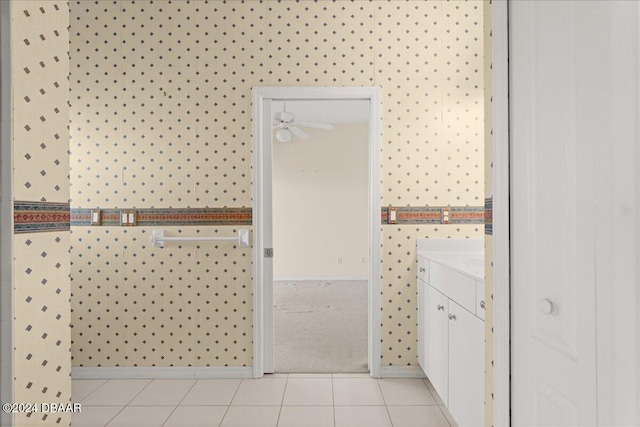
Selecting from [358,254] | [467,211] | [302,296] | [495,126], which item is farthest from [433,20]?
[358,254]

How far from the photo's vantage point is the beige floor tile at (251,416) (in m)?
2.19

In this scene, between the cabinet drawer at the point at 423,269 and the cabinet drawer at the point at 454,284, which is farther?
the cabinet drawer at the point at 423,269

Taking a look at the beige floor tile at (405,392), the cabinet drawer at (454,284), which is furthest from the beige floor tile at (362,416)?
the cabinet drawer at (454,284)

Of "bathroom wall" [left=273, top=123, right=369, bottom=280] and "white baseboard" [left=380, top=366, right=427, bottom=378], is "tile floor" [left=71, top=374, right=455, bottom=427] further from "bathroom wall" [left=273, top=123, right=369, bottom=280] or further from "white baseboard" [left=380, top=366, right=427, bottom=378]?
"bathroom wall" [left=273, top=123, right=369, bottom=280]

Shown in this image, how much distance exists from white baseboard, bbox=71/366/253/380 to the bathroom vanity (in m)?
1.27

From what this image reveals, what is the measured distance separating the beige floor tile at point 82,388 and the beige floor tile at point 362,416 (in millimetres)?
1623

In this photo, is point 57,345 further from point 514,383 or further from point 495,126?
point 495,126

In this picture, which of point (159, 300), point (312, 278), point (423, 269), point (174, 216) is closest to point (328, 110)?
point (312, 278)

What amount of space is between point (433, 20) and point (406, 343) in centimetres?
228

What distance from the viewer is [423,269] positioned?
264 centimetres

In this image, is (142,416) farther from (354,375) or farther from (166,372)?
(354,375)

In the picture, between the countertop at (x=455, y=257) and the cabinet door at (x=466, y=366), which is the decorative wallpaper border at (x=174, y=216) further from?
the cabinet door at (x=466, y=366)

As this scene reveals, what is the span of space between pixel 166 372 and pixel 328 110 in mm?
4140

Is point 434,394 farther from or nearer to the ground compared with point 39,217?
nearer to the ground
